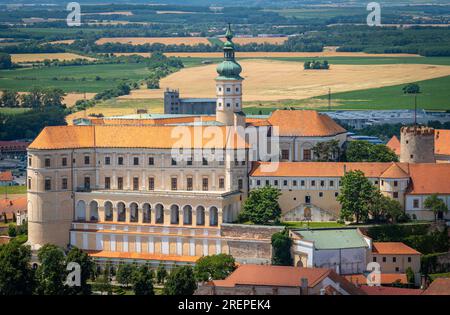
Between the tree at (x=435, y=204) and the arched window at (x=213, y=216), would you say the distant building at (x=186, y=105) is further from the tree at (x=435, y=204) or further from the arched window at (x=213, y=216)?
the tree at (x=435, y=204)

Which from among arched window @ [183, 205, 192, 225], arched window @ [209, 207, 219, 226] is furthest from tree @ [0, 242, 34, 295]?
arched window @ [209, 207, 219, 226]

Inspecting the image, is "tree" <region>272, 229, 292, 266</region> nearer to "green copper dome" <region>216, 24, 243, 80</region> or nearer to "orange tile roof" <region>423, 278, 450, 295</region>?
"orange tile roof" <region>423, 278, 450, 295</region>

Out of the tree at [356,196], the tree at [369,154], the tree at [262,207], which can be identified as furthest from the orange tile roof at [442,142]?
the tree at [262,207]

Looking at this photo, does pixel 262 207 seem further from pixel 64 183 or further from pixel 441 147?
pixel 441 147

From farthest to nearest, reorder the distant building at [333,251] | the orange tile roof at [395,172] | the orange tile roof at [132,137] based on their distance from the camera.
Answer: the orange tile roof at [132,137]
the orange tile roof at [395,172]
the distant building at [333,251]

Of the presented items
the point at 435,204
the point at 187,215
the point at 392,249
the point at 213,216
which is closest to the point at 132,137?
the point at 187,215

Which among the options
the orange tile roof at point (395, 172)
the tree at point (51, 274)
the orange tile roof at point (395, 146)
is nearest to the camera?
the tree at point (51, 274)
